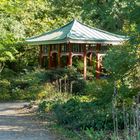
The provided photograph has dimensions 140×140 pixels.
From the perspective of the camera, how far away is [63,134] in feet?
35.8

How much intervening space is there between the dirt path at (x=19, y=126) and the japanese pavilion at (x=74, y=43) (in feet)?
21.0

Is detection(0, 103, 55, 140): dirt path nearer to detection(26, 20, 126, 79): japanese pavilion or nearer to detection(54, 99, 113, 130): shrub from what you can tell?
detection(54, 99, 113, 130): shrub

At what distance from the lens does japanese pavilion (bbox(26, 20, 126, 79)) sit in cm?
2262

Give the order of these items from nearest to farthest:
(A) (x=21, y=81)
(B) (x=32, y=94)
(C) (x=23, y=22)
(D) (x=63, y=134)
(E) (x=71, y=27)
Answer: (D) (x=63, y=134) → (B) (x=32, y=94) → (A) (x=21, y=81) → (E) (x=71, y=27) → (C) (x=23, y=22)

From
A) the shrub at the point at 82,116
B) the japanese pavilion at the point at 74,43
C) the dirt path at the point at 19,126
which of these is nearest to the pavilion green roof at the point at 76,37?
the japanese pavilion at the point at 74,43

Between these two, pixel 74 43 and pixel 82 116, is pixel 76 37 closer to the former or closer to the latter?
pixel 74 43

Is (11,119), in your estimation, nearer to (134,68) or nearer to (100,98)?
(100,98)

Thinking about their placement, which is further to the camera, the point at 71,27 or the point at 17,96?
the point at 71,27

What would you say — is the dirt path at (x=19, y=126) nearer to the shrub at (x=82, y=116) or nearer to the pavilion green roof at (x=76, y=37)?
the shrub at (x=82, y=116)

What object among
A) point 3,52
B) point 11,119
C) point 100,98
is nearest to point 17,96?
point 3,52

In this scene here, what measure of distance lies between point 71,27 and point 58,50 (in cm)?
137

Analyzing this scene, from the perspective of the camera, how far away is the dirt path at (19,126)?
1082 centimetres

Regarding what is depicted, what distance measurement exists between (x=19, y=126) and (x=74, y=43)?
11005mm

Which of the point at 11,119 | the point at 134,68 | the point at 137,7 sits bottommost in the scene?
the point at 11,119
